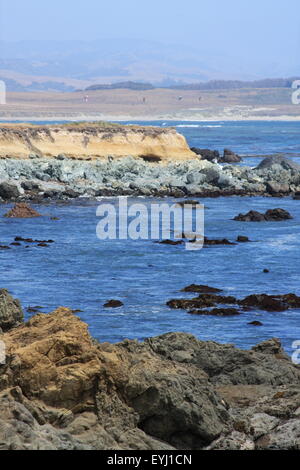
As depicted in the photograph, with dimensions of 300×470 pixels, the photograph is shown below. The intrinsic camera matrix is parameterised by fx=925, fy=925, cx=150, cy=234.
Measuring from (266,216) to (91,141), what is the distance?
21.9 m

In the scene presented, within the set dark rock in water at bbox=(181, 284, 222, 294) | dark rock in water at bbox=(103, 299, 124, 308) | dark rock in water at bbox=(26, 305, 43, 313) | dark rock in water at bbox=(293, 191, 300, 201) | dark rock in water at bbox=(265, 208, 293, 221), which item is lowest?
dark rock in water at bbox=(293, 191, 300, 201)

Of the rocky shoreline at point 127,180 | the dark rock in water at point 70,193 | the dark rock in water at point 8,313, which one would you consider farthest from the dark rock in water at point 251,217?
the dark rock in water at point 8,313

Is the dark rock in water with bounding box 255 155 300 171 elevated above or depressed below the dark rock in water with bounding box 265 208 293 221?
above

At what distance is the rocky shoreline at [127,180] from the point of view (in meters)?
47.2

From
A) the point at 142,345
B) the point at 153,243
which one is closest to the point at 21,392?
the point at 142,345

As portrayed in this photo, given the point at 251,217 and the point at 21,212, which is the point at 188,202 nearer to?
the point at 251,217

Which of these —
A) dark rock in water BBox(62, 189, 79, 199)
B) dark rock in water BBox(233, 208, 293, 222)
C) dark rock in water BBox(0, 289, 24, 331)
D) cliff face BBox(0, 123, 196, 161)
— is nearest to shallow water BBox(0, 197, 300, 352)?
dark rock in water BBox(233, 208, 293, 222)

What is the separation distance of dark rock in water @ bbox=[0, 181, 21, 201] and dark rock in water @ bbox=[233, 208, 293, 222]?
11505 mm

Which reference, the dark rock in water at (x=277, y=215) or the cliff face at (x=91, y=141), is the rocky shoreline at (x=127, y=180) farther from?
the dark rock in water at (x=277, y=215)

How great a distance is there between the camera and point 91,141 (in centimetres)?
5997

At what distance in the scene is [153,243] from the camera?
33.5 metres

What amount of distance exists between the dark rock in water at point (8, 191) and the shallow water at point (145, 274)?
14.6 feet

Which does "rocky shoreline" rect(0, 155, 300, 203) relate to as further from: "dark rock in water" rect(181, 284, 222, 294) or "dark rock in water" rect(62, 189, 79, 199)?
"dark rock in water" rect(181, 284, 222, 294)

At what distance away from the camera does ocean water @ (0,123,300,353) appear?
20.3 metres
